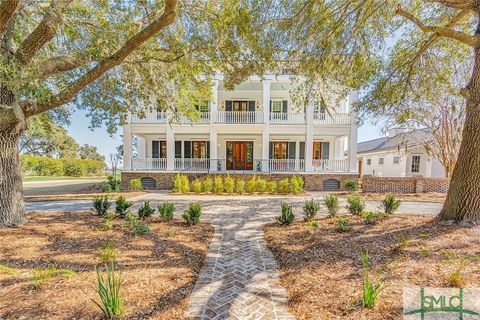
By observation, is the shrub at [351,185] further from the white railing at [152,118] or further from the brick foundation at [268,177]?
the white railing at [152,118]

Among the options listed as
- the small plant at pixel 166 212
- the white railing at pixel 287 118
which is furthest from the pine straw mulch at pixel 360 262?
the white railing at pixel 287 118

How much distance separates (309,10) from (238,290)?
6.62 metres

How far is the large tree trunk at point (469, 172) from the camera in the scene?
4766 millimetres

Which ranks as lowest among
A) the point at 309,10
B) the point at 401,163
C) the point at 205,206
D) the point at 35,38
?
the point at 205,206

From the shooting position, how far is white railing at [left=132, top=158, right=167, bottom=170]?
1535 centimetres

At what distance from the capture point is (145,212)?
6.49m

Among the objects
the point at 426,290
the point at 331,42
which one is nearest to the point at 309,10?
the point at 331,42

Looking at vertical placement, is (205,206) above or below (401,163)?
below

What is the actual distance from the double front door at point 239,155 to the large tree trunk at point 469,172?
1381 centimetres

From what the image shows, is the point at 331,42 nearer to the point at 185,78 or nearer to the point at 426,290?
the point at 185,78

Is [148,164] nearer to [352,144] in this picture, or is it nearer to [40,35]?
[40,35]

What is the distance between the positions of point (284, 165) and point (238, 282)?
533 inches

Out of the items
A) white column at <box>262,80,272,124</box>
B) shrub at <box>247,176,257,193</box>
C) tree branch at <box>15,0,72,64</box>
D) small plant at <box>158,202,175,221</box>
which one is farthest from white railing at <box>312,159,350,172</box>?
tree branch at <box>15,0,72,64</box>

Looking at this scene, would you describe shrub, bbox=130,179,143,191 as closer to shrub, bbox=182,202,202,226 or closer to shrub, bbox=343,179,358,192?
shrub, bbox=182,202,202,226
